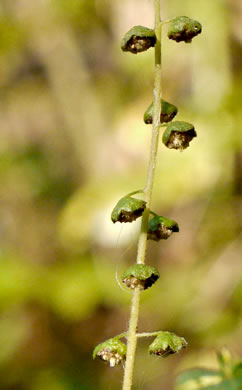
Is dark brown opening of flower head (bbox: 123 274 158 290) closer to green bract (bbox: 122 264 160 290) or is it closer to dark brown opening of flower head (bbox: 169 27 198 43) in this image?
green bract (bbox: 122 264 160 290)

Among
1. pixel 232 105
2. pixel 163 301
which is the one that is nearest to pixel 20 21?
pixel 232 105

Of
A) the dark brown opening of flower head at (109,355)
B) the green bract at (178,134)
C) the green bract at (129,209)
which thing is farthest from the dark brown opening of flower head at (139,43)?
the dark brown opening of flower head at (109,355)

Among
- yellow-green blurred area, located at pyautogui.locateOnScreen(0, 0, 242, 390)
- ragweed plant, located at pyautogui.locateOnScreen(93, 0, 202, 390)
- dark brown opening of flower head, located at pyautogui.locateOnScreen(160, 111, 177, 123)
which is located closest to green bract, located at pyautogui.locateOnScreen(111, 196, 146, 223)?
ragweed plant, located at pyautogui.locateOnScreen(93, 0, 202, 390)

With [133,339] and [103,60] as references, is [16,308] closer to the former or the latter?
[103,60]

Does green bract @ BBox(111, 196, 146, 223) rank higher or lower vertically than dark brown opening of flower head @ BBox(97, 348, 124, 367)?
higher

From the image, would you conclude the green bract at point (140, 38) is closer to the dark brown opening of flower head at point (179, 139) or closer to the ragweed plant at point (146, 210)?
the ragweed plant at point (146, 210)

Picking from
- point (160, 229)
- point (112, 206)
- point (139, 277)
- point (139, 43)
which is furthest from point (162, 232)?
point (112, 206)
